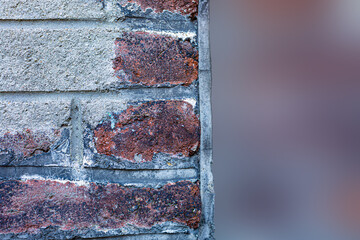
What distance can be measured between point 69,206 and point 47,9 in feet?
1.06

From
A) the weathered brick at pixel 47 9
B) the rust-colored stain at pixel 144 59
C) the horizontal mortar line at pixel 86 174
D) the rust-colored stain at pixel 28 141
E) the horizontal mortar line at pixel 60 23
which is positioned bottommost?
the horizontal mortar line at pixel 86 174

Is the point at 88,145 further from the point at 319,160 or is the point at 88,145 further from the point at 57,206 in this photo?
the point at 319,160

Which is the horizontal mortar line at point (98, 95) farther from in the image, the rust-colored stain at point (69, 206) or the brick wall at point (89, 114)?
the rust-colored stain at point (69, 206)

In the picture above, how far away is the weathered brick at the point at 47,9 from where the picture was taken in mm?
441

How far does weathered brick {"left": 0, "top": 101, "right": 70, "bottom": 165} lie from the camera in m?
0.44

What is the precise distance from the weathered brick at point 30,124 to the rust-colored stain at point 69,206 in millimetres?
59

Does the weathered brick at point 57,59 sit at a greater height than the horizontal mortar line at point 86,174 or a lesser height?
greater

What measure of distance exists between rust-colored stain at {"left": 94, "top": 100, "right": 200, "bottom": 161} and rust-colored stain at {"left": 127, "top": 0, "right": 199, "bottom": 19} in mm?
150

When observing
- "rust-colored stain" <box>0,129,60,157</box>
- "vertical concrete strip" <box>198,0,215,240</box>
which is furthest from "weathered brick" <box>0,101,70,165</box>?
"vertical concrete strip" <box>198,0,215,240</box>

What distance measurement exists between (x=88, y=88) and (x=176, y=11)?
0.19 m

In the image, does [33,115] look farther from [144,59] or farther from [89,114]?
[144,59]

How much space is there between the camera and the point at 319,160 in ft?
2.66

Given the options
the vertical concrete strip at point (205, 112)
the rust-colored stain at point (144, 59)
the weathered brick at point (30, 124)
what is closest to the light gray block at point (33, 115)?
the weathered brick at point (30, 124)

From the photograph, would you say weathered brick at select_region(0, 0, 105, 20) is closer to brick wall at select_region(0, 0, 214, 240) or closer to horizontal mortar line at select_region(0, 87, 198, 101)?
brick wall at select_region(0, 0, 214, 240)
